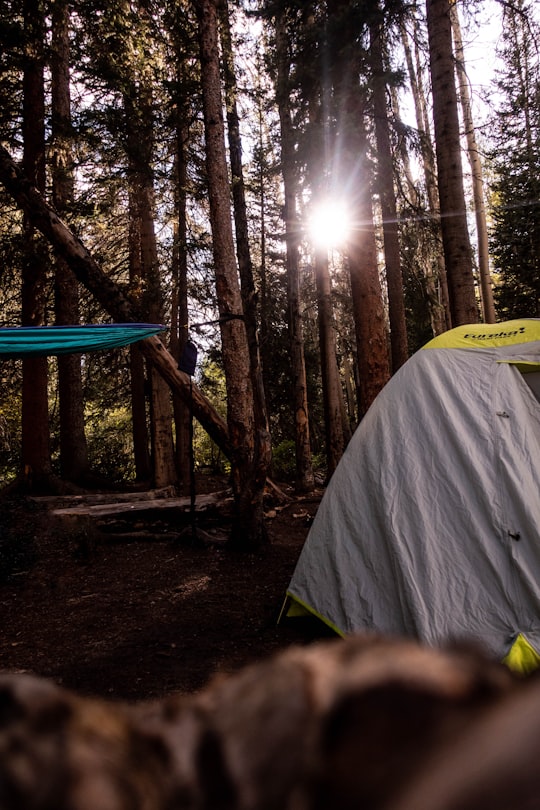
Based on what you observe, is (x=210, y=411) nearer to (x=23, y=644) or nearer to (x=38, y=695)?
(x=23, y=644)

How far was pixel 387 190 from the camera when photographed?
790 cm

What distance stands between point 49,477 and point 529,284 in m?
15.3

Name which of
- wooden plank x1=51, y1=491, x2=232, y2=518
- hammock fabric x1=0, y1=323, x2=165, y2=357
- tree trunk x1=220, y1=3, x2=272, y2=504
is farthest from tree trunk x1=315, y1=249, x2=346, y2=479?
hammock fabric x1=0, y1=323, x2=165, y2=357

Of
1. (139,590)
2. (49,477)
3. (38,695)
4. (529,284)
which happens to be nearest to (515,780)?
(38,695)

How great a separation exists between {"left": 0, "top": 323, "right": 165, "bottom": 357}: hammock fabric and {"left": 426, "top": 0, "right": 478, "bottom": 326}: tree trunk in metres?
3.63

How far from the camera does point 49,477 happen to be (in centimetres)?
994

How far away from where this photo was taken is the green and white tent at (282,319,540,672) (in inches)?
126

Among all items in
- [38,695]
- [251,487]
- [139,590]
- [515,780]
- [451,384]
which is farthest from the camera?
[251,487]

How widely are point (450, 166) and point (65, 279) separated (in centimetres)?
762

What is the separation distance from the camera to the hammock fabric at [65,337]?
571 centimetres

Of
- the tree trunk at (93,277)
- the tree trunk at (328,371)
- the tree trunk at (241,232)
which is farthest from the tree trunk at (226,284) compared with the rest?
the tree trunk at (328,371)

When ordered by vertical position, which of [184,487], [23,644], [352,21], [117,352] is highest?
[352,21]

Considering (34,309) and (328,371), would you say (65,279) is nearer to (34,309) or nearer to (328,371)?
(34,309)

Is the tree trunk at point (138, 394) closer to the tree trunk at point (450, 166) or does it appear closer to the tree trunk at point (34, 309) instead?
the tree trunk at point (34, 309)
